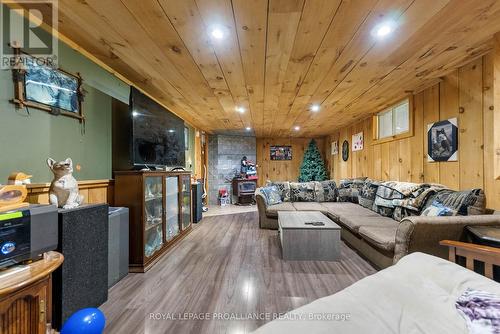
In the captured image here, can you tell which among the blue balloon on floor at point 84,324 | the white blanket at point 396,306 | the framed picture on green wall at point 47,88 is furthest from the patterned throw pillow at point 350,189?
the framed picture on green wall at point 47,88

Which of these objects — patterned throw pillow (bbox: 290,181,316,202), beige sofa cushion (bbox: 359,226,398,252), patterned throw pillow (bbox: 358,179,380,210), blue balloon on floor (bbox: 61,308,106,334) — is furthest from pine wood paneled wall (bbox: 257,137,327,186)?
blue balloon on floor (bbox: 61,308,106,334)

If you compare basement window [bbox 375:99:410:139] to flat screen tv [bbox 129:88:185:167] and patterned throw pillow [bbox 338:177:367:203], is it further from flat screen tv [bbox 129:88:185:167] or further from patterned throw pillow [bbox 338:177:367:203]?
flat screen tv [bbox 129:88:185:167]

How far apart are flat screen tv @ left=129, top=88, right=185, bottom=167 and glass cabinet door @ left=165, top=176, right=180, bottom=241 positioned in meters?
0.27

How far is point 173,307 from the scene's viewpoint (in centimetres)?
180

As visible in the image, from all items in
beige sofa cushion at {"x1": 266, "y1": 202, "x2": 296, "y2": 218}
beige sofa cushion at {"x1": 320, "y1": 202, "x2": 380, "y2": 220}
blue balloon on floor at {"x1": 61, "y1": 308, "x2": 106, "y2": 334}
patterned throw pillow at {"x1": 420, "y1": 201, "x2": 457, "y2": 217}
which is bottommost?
blue balloon on floor at {"x1": 61, "y1": 308, "x2": 106, "y2": 334}

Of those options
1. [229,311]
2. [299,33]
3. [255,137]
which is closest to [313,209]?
[229,311]

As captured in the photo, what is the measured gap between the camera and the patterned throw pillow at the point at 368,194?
11.9ft

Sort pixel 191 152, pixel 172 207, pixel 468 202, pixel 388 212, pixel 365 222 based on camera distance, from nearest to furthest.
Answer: pixel 468 202 → pixel 365 222 → pixel 388 212 → pixel 172 207 → pixel 191 152

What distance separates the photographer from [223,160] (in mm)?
7188

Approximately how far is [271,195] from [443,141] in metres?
2.72

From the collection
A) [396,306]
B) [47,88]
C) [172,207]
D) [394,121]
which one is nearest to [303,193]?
[394,121]

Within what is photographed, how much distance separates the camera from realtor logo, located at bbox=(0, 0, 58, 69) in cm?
146

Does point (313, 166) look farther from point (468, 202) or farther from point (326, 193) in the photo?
point (468, 202)

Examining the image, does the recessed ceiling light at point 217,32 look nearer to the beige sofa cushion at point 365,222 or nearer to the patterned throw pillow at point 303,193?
the beige sofa cushion at point 365,222
